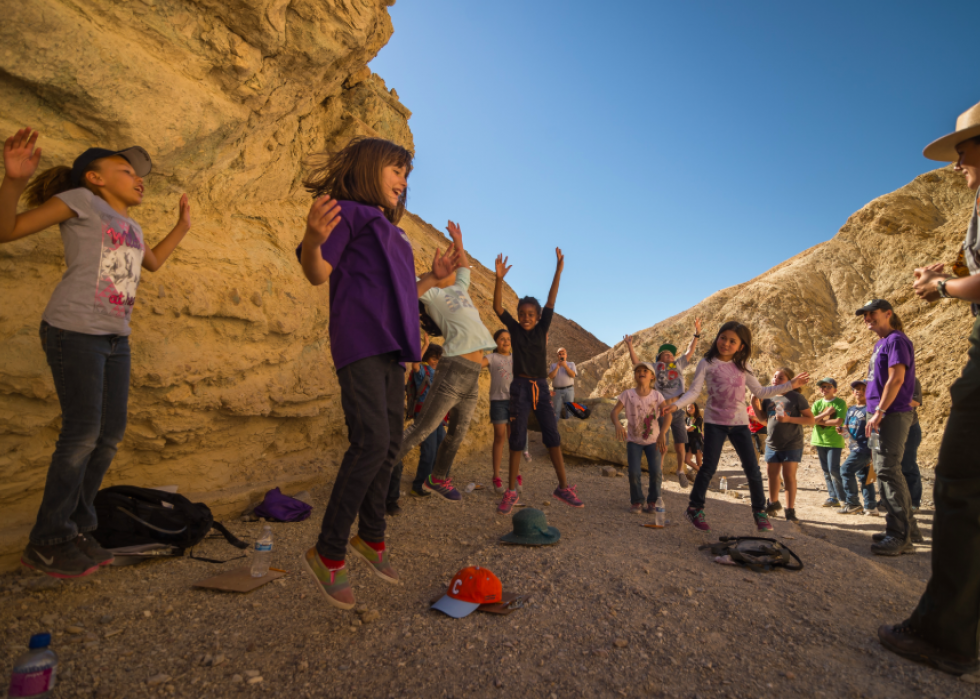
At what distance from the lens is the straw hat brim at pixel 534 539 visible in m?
3.62

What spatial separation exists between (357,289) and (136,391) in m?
2.48

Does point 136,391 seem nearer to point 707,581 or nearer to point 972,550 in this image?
point 707,581

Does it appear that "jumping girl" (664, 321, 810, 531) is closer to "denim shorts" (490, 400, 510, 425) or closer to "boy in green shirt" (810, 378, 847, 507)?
"denim shorts" (490, 400, 510, 425)

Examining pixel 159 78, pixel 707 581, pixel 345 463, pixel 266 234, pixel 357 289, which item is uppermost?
pixel 159 78

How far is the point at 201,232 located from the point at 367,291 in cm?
281

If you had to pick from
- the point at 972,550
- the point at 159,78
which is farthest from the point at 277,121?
the point at 972,550

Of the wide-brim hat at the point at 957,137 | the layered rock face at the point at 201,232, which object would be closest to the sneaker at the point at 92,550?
the layered rock face at the point at 201,232

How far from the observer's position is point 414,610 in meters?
2.50

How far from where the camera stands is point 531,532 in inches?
145

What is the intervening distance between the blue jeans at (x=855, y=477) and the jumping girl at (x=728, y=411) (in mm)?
2648

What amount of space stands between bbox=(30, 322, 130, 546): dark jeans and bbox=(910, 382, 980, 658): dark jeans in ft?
13.1

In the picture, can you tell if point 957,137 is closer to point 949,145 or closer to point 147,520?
point 949,145

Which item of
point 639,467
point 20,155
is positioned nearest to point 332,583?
point 20,155

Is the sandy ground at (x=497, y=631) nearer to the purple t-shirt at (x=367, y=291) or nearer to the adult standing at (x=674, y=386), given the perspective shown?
the purple t-shirt at (x=367, y=291)
